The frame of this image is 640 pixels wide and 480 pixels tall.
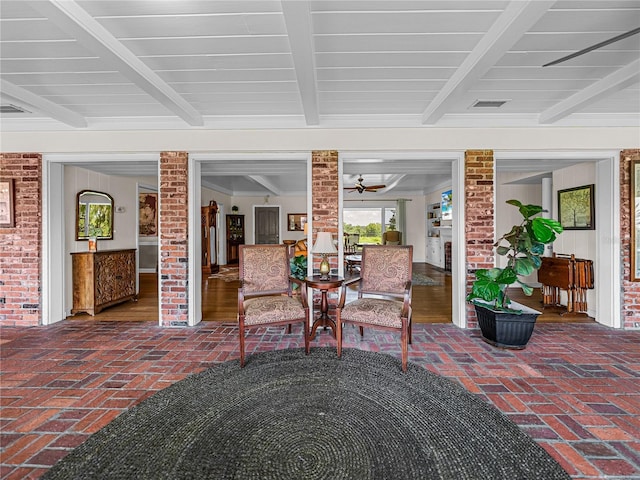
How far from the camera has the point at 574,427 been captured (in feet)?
6.02

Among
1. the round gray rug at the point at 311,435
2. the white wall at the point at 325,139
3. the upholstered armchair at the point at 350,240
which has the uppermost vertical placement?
the white wall at the point at 325,139

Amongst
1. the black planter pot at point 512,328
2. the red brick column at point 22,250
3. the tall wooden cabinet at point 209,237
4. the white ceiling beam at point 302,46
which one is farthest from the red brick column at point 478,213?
the tall wooden cabinet at point 209,237

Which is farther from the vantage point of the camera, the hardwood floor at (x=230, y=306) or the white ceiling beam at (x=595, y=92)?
the hardwood floor at (x=230, y=306)

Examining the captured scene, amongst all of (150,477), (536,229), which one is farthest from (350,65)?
(150,477)

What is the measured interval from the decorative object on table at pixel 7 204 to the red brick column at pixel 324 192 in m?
3.71

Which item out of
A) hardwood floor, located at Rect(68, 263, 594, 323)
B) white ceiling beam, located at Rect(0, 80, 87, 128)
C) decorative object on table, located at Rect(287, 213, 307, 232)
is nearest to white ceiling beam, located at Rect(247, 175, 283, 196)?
decorative object on table, located at Rect(287, 213, 307, 232)

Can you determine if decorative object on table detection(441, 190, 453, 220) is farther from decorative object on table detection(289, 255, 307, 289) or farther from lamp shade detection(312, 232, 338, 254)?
lamp shade detection(312, 232, 338, 254)

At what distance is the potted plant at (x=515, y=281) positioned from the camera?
2961 millimetres

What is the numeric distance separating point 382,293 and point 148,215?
7.19 metres

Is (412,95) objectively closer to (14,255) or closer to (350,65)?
(350,65)

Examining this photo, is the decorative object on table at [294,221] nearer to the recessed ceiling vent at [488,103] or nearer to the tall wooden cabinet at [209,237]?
the tall wooden cabinet at [209,237]

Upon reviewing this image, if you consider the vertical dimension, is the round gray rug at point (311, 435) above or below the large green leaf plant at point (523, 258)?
below

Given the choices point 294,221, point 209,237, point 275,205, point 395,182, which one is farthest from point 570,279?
point 275,205

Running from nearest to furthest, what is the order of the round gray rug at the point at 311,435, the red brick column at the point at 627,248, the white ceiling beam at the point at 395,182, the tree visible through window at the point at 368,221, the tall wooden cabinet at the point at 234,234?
the round gray rug at the point at 311,435, the red brick column at the point at 627,248, the white ceiling beam at the point at 395,182, the tall wooden cabinet at the point at 234,234, the tree visible through window at the point at 368,221
